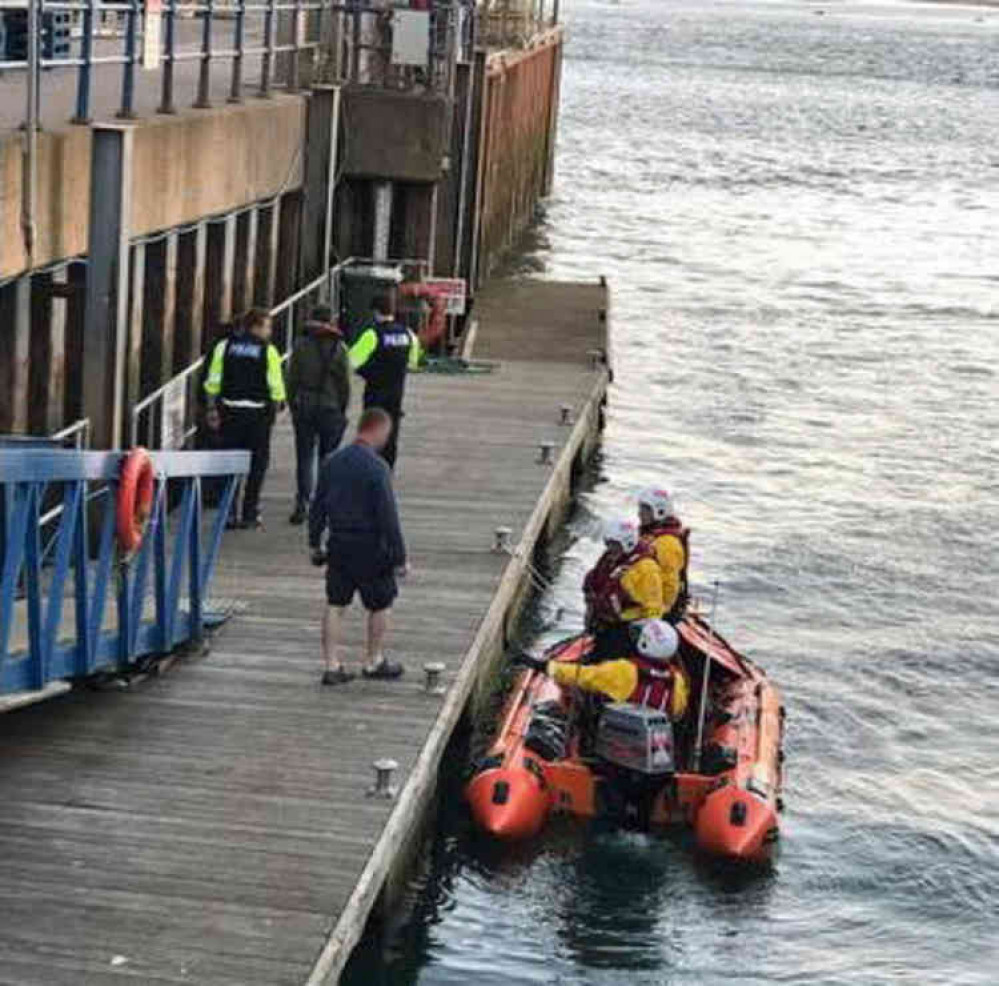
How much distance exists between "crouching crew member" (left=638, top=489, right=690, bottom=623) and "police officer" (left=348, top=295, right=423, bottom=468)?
308 cm

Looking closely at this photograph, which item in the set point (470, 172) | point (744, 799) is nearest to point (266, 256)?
point (470, 172)

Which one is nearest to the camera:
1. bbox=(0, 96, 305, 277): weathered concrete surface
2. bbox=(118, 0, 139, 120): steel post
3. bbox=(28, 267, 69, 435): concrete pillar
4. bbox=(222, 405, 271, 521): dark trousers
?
bbox=(0, 96, 305, 277): weathered concrete surface

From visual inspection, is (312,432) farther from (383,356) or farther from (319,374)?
(383,356)

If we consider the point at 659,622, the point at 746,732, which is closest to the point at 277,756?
the point at 659,622

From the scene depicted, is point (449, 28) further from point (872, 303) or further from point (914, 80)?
point (914, 80)

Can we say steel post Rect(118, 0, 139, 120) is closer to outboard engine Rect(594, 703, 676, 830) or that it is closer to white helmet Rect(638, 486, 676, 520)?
white helmet Rect(638, 486, 676, 520)

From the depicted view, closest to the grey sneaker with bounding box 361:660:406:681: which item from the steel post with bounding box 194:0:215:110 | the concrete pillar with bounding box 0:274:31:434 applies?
the concrete pillar with bounding box 0:274:31:434

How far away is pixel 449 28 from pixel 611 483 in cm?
538

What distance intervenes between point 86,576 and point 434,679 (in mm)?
2282

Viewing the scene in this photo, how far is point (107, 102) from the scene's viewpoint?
60.2 feet

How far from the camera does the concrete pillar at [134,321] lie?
1617 cm

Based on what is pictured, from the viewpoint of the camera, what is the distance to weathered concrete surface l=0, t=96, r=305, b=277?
13.8 m

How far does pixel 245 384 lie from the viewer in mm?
15234

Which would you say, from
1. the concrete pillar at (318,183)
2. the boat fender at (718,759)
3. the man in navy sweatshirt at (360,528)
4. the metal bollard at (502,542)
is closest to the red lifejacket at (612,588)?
the boat fender at (718,759)
